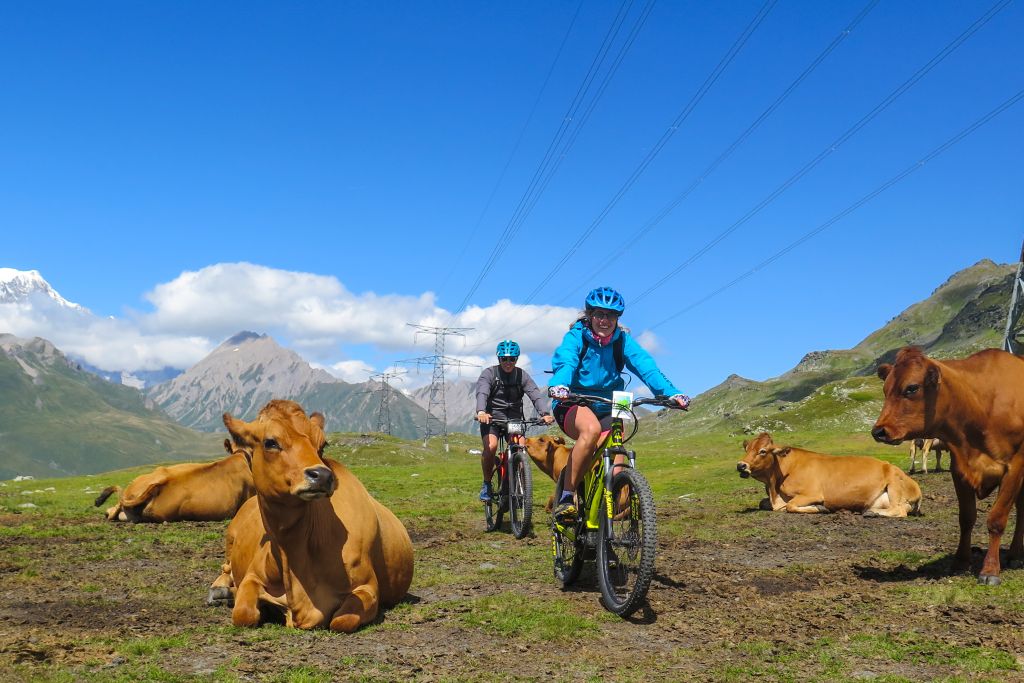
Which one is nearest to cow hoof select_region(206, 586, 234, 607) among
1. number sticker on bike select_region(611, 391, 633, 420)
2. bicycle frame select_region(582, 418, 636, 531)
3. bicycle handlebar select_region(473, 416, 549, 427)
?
bicycle frame select_region(582, 418, 636, 531)

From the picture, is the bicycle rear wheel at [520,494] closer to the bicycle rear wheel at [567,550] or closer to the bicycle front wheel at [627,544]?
the bicycle rear wheel at [567,550]

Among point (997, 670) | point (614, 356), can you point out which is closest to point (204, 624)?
point (614, 356)

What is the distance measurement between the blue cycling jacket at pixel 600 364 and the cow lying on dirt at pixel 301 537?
324 centimetres

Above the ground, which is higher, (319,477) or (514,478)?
(319,477)

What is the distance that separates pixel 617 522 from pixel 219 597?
193 inches

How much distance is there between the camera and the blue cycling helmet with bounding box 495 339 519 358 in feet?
53.5

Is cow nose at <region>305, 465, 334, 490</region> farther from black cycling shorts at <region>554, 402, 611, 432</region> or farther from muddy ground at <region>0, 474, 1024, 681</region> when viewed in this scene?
black cycling shorts at <region>554, 402, 611, 432</region>

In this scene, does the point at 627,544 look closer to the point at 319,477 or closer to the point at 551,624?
the point at 551,624

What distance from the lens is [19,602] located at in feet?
33.9

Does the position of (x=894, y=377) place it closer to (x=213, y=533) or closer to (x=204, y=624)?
(x=204, y=624)

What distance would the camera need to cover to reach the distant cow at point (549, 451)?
2097 cm

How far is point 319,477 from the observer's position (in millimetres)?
7832

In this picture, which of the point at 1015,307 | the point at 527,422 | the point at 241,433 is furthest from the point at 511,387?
the point at 1015,307

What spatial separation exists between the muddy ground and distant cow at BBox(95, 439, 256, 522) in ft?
14.0
